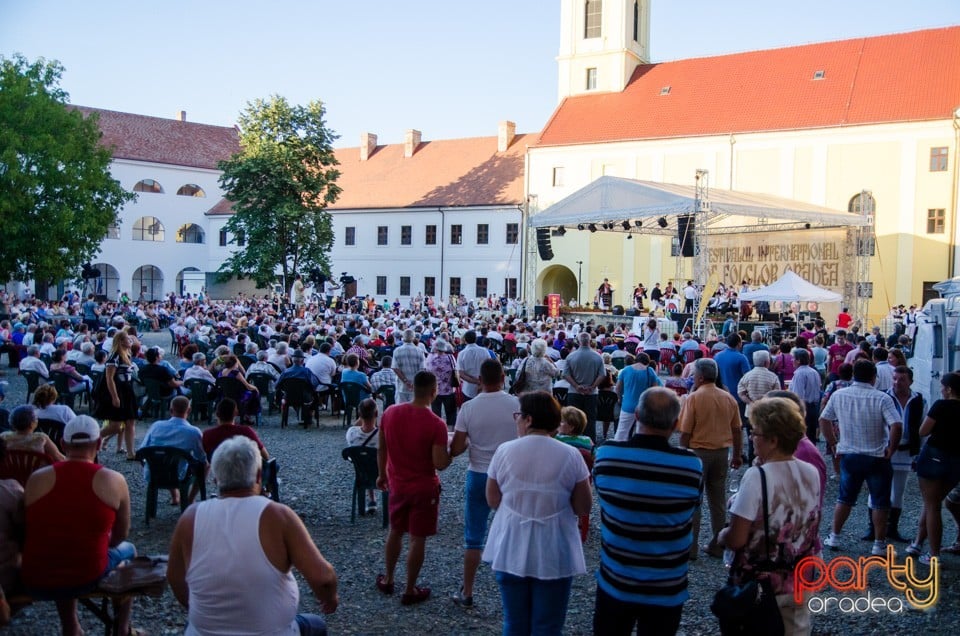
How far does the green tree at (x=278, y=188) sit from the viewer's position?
125 feet

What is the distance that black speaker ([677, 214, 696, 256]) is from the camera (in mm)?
20453

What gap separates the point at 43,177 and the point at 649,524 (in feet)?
121

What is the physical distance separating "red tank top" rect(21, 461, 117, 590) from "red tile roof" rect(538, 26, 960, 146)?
116 ft

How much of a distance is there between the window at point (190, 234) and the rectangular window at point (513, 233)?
2225cm

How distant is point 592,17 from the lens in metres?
43.8

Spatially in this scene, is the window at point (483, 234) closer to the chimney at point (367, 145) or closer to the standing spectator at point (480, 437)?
the chimney at point (367, 145)

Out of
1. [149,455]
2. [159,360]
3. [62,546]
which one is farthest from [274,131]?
[62,546]

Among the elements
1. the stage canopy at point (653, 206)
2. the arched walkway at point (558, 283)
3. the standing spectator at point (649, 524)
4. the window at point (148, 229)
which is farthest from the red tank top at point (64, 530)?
the window at point (148, 229)

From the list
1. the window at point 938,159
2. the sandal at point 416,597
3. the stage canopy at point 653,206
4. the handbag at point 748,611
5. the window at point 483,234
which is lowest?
the sandal at point 416,597

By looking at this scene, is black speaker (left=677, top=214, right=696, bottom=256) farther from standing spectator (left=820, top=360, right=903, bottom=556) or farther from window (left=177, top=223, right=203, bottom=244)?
window (left=177, top=223, right=203, bottom=244)

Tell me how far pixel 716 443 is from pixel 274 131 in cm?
3611

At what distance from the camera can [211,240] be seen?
5281 centimetres

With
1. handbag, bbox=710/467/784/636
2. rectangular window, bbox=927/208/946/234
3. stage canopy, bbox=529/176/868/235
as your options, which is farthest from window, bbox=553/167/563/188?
handbag, bbox=710/467/784/636

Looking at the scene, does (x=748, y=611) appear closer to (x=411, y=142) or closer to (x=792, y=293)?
(x=792, y=293)
